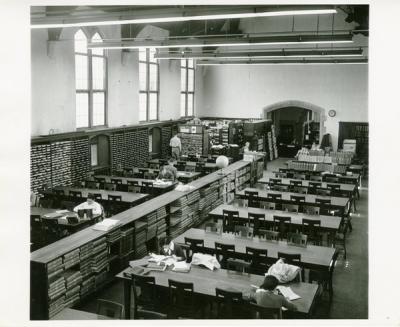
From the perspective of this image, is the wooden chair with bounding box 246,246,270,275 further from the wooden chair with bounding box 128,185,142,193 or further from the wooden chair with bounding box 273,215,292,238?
the wooden chair with bounding box 128,185,142,193

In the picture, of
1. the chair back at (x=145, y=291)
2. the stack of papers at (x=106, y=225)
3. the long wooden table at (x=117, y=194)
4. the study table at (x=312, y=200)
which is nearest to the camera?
the chair back at (x=145, y=291)

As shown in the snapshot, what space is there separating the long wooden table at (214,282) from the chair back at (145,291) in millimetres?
111

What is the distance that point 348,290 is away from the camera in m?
8.92

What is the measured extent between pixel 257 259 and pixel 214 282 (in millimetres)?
1328

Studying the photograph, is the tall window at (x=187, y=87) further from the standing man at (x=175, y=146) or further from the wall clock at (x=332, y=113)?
the wall clock at (x=332, y=113)

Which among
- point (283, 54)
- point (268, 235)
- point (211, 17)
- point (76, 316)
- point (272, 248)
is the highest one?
point (283, 54)

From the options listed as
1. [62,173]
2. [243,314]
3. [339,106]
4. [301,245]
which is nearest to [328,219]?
[301,245]

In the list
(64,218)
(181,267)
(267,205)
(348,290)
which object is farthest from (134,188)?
(348,290)

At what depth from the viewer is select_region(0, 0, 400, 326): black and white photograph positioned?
17.5ft

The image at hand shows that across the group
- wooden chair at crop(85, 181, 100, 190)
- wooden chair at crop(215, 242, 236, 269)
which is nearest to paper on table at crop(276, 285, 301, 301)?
wooden chair at crop(215, 242, 236, 269)

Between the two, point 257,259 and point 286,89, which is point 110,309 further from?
point 286,89

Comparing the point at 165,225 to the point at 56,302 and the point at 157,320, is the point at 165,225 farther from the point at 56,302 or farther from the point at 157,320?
the point at 157,320

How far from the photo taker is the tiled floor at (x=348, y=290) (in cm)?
802

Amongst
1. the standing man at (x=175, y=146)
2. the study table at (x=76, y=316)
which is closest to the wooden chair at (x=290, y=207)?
the study table at (x=76, y=316)
